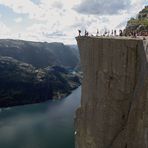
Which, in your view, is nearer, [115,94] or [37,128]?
[115,94]

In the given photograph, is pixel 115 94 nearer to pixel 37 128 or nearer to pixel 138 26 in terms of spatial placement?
pixel 138 26

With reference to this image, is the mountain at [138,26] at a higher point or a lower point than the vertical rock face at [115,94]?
higher

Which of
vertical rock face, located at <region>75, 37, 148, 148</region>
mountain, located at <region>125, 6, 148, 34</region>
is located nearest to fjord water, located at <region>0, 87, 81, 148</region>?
mountain, located at <region>125, 6, 148, 34</region>

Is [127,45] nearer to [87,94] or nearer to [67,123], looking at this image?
[87,94]

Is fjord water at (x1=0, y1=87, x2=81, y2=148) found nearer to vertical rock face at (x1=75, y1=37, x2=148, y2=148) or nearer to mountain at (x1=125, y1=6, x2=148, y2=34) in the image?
mountain at (x1=125, y1=6, x2=148, y2=34)

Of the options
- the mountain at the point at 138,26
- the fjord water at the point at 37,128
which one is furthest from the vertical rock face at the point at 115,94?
the fjord water at the point at 37,128

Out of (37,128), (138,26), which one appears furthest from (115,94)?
(37,128)

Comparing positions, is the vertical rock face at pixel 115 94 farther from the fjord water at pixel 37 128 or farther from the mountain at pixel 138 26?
the fjord water at pixel 37 128
